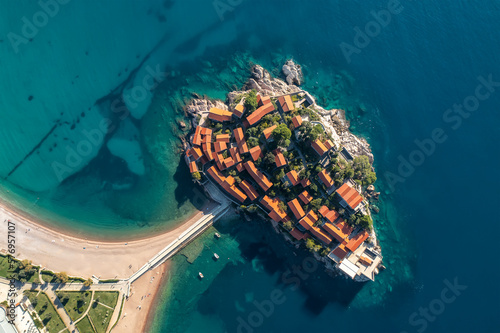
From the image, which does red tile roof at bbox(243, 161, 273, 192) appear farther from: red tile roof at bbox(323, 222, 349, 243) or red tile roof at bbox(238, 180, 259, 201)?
red tile roof at bbox(323, 222, 349, 243)

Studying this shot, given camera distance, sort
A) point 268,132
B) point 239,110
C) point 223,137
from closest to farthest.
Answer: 1. point 268,132
2. point 239,110
3. point 223,137

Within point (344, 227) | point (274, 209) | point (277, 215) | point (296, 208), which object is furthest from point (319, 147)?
point (344, 227)

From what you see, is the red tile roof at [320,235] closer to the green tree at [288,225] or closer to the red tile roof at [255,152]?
the green tree at [288,225]

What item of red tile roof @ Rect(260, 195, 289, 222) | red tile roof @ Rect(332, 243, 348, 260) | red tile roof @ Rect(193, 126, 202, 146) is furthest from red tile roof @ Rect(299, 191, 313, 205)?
red tile roof @ Rect(193, 126, 202, 146)

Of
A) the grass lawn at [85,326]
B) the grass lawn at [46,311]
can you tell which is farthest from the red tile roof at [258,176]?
the grass lawn at [46,311]

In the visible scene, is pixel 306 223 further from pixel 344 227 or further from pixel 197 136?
pixel 197 136

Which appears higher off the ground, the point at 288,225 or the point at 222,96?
the point at 222,96

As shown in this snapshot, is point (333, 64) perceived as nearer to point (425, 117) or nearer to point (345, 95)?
point (345, 95)
